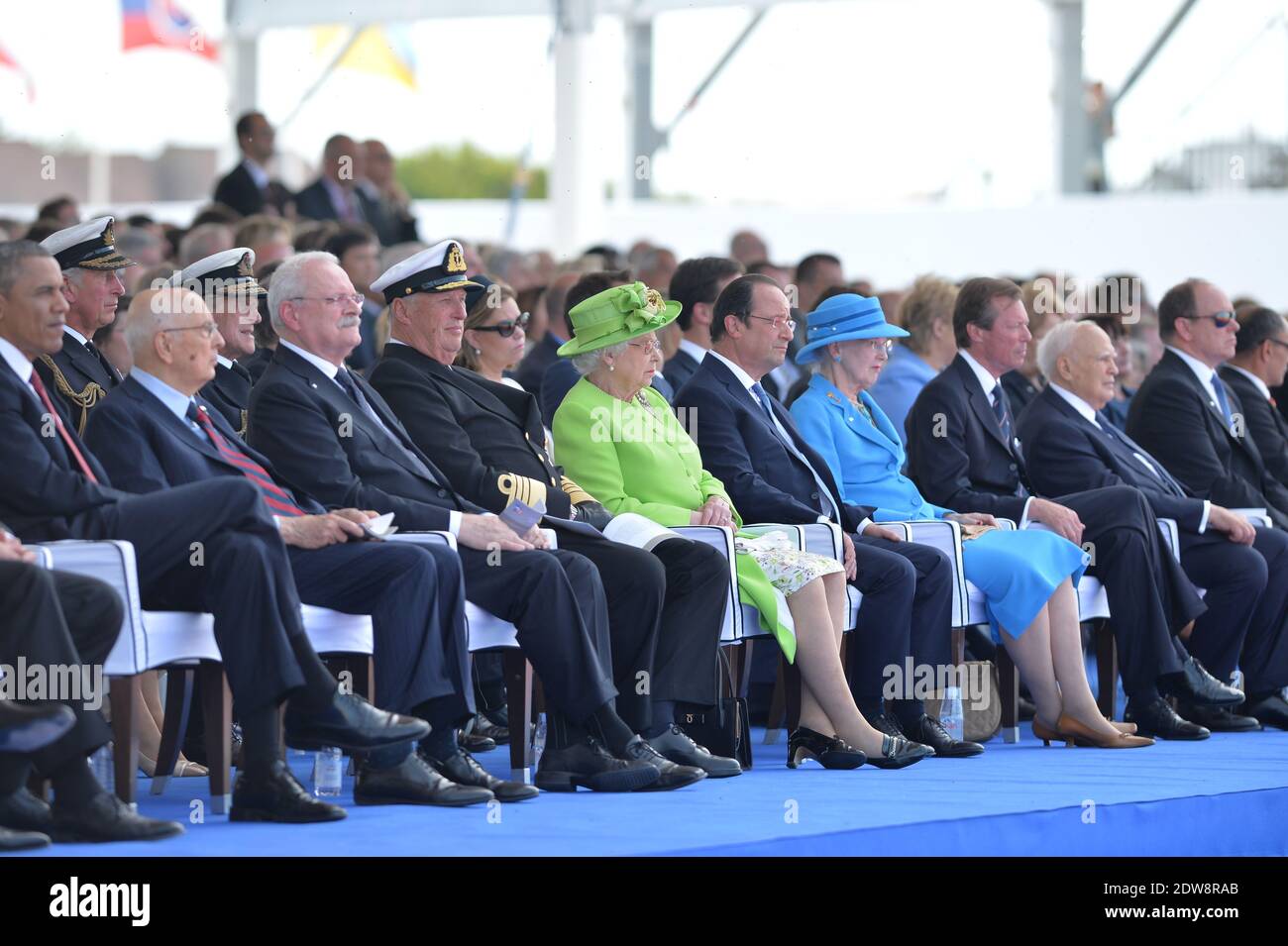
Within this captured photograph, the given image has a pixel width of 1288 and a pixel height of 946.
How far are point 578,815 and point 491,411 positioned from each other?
1558mm

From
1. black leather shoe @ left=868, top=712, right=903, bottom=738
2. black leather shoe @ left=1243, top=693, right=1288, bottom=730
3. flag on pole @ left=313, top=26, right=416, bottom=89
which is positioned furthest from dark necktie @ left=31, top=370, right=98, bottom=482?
flag on pole @ left=313, top=26, right=416, bottom=89

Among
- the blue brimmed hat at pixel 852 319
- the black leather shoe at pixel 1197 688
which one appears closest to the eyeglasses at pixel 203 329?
the blue brimmed hat at pixel 852 319

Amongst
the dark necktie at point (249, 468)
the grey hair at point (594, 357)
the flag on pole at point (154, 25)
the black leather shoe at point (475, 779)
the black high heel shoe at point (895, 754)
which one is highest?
the flag on pole at point (154, 25)

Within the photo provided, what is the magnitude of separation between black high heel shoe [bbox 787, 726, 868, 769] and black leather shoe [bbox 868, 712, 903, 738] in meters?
0.26

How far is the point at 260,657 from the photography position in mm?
4426

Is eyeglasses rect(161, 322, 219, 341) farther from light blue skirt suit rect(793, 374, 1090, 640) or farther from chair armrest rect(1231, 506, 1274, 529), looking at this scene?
chair armrest rect(1231, 506, 1274, 529)

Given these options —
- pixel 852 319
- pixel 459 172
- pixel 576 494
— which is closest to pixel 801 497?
pixel 852 319

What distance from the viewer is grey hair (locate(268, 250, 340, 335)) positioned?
207 inches

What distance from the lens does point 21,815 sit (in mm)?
4051

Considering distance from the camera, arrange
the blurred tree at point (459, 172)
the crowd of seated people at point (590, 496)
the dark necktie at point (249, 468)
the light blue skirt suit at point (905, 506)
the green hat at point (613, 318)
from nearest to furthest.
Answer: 1. the crowd of seated people at point (590, 496)
2. the dark necktie at point (249, 468)
3. the green hat at point (613, 318)
4. the light blue skirt suit at point (905, 506)
5. the blurred tree at point (459, 172)

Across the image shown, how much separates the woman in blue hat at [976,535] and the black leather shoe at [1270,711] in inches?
39.8

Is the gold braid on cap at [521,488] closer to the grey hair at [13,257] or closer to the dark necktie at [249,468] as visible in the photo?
the dark necktie at [249,468]

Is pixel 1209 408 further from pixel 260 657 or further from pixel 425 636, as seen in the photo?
pixel 260 657

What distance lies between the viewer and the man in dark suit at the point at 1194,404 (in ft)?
24.8
